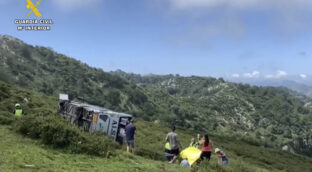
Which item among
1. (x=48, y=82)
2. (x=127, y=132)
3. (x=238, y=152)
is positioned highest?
(x=48, y=82)

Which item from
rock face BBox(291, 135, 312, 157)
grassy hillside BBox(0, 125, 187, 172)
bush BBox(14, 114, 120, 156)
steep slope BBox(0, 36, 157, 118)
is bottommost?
rock face BBox(291, 135, 312, 157)

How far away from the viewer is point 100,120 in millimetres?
23578

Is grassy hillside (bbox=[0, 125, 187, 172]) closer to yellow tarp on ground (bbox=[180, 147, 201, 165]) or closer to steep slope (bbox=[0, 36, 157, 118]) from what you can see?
yellow tarp on ground (bbox=[180, 147, 201, 165])

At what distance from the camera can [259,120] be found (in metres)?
171

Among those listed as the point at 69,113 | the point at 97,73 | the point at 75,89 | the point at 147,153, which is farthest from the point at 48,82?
the point at 147,153

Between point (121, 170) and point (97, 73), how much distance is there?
521 ft

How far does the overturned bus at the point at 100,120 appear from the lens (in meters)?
22.6

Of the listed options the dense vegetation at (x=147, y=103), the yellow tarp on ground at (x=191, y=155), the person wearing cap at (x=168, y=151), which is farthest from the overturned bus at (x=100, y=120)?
the dense vegetation at (x=147, y=103)

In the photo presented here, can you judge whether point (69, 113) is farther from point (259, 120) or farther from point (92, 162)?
point (259, 120)

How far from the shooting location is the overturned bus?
22609mm

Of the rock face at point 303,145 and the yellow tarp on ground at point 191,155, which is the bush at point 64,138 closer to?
the yellow tarp on ground at point 191,155

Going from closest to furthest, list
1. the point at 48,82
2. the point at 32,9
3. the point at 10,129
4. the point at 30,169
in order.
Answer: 1. the point at 30,169
2. the point at 10,129
3. the point at 32,9
4. the point at 48,82

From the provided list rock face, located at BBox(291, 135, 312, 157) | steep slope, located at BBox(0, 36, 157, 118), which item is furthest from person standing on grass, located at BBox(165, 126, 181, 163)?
rock face, located at BBox(291, 135, 312, 157)

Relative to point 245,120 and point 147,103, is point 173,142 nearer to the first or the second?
point 147,103
